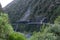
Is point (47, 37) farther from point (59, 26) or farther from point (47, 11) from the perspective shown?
point (47, 11)

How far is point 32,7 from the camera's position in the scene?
13.1 metres

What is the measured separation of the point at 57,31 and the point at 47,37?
232 millimetres

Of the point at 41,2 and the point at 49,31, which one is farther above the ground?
the point at 41,2

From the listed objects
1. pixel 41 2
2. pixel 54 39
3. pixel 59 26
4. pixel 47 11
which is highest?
pixel 41 2

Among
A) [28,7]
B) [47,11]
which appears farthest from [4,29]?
[28,7]

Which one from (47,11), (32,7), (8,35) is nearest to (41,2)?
(32,7)

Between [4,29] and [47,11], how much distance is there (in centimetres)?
895

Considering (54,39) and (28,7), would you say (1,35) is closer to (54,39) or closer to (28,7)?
(54,39)

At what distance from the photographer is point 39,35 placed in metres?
2.27

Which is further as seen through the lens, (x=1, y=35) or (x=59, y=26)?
(x=59, y=26)

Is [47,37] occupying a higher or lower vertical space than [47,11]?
lower

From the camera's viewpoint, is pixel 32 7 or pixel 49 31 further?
pixel 32 7

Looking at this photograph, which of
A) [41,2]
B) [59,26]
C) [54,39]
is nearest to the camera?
[54,39]

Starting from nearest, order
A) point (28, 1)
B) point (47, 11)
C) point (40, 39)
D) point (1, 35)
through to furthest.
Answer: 1. point (1, 35)
2. point (40, 39)
3. point (47, 11)
4. point (28, 1)
